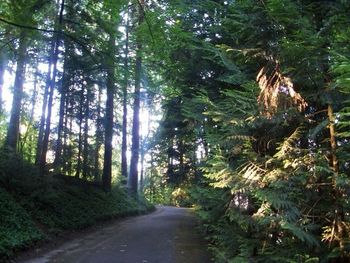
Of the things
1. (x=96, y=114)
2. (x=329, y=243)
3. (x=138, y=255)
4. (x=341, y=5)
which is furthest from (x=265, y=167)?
(x=96, y=114)

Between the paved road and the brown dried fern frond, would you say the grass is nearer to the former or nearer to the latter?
the paved road

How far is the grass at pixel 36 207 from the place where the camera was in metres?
9.62

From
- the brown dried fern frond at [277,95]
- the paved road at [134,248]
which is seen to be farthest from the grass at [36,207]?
the brown dried fern frond at [277,95]

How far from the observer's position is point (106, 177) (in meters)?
20.5

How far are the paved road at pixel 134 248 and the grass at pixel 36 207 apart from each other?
2.29 feet

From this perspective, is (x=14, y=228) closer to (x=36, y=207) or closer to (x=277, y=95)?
(x=36, y=207)

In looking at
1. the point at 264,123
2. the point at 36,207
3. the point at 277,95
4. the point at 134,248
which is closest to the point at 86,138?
the point at 36,207

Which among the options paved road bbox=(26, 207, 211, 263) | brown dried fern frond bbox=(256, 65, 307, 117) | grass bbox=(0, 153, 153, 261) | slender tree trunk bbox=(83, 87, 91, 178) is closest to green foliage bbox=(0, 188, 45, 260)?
grass bbox=(0, 153, 153, 261)

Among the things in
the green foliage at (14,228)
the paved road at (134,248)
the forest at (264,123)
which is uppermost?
the forest at (264,123)

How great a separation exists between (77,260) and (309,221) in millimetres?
5950

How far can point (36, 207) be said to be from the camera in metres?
12.2

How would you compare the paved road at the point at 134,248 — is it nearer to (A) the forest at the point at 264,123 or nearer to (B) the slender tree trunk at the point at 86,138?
(A) the forest at the point at 264,123

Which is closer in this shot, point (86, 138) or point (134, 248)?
point (134, 248)

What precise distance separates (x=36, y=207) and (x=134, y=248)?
385 centimetres
